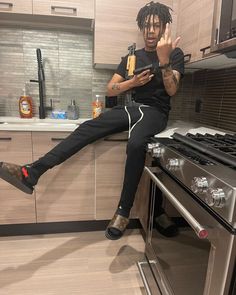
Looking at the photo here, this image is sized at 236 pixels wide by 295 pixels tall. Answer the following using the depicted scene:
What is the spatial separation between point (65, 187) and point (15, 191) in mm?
315

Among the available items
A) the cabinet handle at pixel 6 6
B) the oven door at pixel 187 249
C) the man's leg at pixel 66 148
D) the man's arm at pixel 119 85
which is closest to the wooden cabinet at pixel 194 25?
the man's arm at pixel 119 85

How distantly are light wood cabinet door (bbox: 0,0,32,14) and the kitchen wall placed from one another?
269mm

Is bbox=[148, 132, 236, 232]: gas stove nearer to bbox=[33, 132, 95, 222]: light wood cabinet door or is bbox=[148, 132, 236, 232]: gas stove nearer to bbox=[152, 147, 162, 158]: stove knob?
bbox=[152, 147, 162, 158]: stove knob

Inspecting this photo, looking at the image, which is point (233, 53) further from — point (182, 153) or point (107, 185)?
point (107, 185)

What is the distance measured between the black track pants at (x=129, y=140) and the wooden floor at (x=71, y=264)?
1.42 feet

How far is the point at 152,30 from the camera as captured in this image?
1449 millimetres

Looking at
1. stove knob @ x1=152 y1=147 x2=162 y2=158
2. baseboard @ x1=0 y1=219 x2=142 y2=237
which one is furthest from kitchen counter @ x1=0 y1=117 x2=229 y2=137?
baseboard @ x1=0 y1=219 x2=142 y2=237

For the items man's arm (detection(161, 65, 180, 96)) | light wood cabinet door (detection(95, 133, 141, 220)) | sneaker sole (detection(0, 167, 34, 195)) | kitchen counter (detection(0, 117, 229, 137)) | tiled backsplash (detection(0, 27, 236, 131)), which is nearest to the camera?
sneaker sole (detection(0, 167, 34, 195))

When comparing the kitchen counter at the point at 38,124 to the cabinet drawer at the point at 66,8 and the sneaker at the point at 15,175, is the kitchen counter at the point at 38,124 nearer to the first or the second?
the sneaker at the point at 15,175

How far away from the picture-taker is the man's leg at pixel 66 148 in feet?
3.93

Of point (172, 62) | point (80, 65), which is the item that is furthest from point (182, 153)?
point (80, 65)

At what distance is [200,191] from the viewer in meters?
0.67

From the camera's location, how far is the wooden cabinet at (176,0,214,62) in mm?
1222

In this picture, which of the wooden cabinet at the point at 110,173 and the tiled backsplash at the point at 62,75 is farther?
the tiled backsplash at the point at 62,75
